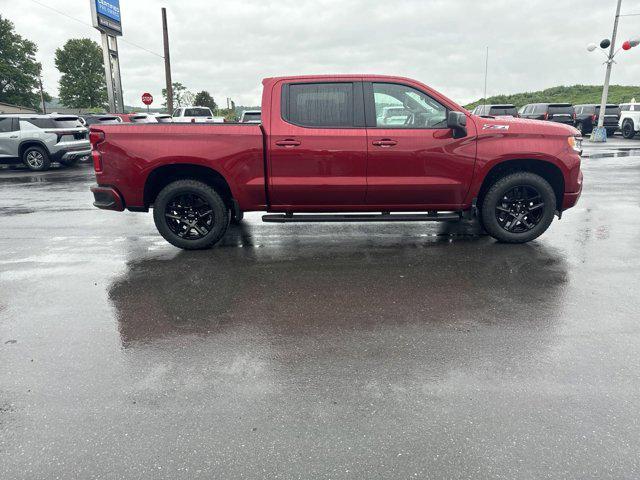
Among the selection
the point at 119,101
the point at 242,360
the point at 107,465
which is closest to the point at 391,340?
the point at 242,360

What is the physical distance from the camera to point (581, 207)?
819 centimetres

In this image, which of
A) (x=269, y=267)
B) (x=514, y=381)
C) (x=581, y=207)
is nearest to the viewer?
(x=514, y=381)

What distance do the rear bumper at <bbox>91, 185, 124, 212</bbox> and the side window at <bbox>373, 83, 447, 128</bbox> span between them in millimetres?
3337

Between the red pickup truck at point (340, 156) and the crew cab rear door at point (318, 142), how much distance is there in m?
0.01

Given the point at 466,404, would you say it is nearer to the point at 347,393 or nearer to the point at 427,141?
the point at 347,393

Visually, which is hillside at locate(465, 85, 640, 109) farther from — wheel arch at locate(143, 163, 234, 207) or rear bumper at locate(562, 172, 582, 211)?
wheel arch at locate(143, 163, 234, 207)

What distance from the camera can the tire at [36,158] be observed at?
14820 millimetres

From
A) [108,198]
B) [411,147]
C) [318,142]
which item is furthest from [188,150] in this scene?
[411,147]

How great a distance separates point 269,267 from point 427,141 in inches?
92.6

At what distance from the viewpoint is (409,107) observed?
18.2ft

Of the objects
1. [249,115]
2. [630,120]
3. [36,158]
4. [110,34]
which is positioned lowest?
[36,158]

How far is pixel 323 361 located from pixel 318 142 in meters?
2.95

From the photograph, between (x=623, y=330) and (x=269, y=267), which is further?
(x=269, y=267)

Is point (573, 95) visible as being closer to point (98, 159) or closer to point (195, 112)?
point (195, 112)
